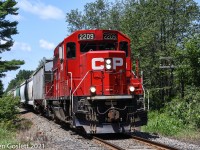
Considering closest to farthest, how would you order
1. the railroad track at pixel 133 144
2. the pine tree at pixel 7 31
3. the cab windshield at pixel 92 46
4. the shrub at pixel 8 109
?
the railroad track at pixel 133 144 → the cab windshield at pixel 92 46 → the shrub at pixel 8 109 → the pine tree at pixel 7 31

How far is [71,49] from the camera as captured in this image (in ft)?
46.4

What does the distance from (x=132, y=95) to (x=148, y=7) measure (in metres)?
16.8

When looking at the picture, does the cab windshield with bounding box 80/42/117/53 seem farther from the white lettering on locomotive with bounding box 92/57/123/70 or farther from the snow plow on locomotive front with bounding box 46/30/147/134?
the white lettering on locomotive with bounding box 92/57/123/70

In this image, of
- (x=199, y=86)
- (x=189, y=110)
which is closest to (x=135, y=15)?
(x=199, y=86)

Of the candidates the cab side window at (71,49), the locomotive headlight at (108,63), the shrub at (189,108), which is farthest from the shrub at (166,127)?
the cab side window at (71,49)

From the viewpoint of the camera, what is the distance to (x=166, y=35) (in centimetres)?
2984

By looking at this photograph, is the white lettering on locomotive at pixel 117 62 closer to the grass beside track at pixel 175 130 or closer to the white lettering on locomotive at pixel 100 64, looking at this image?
the white lettering on locomotive at pixel 100 64

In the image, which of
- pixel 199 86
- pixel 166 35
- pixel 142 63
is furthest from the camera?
pixel 166 35

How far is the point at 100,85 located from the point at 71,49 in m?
1.80

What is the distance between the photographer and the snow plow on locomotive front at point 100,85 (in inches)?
505

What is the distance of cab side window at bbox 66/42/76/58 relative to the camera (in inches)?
552

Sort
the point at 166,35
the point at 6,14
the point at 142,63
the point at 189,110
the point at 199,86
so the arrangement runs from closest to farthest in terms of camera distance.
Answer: the point at 189,110, the point at 199,86, the point at 142,63, the point at 166,35, the point at 6,14

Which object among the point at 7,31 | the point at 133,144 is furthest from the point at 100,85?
the point at 7,31

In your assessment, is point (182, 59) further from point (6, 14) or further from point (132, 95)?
point (6, 14)
